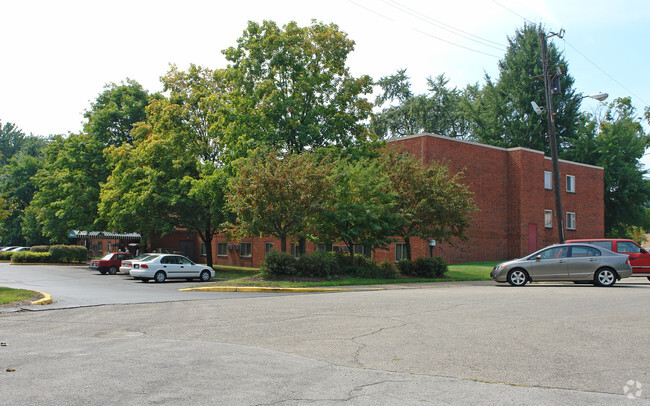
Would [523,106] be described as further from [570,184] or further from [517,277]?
[517,277]

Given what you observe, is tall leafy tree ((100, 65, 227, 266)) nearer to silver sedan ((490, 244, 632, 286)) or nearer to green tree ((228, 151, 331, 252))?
green tree ((228, 151, 331, 252))

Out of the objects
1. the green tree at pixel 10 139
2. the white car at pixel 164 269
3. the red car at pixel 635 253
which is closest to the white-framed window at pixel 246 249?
the white car at pixel 164 269

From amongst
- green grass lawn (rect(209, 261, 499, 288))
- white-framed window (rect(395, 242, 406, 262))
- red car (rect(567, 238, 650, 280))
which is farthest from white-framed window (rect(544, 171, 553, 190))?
red car (rect(567, 238, 650, 280))

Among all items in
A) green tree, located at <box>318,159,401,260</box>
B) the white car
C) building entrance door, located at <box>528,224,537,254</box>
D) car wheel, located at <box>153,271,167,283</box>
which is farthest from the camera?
building entrance door, located at <box>528,224,537,254</box>

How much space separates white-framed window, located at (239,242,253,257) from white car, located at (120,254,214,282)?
17674mm

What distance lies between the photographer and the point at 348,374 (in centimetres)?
673

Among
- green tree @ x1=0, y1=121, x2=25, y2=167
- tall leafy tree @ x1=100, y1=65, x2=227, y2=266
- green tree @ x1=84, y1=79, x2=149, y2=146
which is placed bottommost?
tall leafy tree @ x1=100, y1=65, x2=227, y2=266

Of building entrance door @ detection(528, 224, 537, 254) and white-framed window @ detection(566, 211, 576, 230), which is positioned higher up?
white-framed window @ detection(566, 211, 576, 230)

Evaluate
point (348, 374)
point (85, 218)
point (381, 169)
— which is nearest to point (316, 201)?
point (381, 169)

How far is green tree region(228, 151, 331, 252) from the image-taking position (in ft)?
76.9

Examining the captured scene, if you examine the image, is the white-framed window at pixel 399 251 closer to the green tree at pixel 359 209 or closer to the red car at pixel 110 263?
the green tree at pixel 359 209

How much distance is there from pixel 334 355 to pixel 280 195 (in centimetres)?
1591

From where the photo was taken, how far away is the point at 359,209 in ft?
80.6

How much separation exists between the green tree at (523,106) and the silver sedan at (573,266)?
36.9 metres
